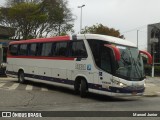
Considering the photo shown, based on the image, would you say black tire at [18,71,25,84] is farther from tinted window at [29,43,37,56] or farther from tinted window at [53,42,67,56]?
tinted window at [53,42,67,56]

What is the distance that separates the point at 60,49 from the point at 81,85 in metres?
3.07

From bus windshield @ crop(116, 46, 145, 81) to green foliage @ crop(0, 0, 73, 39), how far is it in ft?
131

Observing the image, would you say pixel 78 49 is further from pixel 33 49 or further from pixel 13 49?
pixel 13 49

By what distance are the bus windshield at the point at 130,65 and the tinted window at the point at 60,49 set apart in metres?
3.76

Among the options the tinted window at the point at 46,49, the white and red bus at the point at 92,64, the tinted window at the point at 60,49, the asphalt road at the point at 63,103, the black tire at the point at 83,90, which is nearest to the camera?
the asphalt road at the point at 63,103

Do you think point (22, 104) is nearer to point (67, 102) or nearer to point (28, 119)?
point (67, 102)

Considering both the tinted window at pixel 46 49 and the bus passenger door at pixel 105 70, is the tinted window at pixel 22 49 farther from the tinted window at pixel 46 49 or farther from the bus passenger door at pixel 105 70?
the bus passenger door at pixel 105 70

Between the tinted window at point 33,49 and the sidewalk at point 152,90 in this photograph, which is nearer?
the sidewalk at point 152,90

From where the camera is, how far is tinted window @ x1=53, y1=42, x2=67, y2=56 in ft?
70.0

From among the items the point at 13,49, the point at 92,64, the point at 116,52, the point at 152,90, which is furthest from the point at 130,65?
the point at 13,49

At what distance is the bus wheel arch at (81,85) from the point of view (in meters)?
19.5

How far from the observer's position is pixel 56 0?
210 feet

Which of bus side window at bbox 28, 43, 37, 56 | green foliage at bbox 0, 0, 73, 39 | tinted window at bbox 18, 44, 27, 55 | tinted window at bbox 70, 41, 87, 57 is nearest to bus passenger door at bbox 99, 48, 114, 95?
tinted window at bbox 70, 41, 87, 57

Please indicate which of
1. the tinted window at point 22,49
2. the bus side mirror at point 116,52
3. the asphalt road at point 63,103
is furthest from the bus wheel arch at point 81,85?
the tinted window at point 22,49
